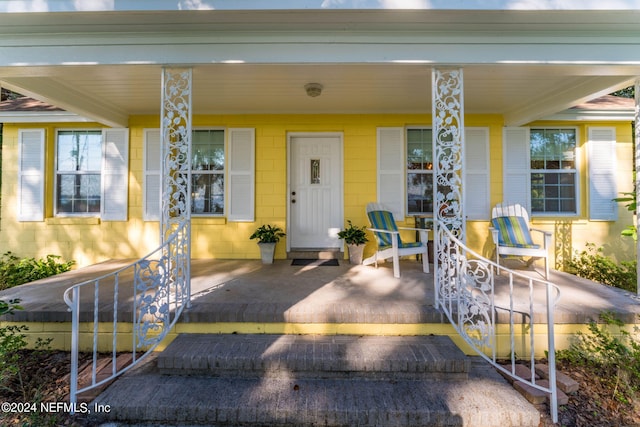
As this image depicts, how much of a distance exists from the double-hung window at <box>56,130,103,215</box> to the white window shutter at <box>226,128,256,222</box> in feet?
7.52

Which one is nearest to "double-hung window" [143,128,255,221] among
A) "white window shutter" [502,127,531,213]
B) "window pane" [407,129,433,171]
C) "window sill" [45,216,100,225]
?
"window sill" [45,216,100,225]

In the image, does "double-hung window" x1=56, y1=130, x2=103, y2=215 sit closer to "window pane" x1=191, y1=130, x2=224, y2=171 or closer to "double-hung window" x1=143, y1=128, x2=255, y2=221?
"double-hung window" x1=143, y1=128, x2=255, y2=221

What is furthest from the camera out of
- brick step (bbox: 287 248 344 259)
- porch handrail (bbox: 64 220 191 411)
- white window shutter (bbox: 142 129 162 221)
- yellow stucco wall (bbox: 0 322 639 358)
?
white window shutter (bbox: 142 129 162 221)

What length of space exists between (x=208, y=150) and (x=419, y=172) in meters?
3.60

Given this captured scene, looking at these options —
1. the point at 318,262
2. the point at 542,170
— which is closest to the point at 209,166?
the point at 318,262

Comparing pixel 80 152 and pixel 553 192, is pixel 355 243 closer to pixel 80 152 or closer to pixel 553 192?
pixel 553 192

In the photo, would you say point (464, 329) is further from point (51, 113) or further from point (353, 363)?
point (51, 113)

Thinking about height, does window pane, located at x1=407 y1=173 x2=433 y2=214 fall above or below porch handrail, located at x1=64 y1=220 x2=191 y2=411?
above

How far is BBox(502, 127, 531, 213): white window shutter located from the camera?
477 centimetres

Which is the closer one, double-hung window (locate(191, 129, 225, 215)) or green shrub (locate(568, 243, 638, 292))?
green shrub (locate(568, 243, 638, 292))

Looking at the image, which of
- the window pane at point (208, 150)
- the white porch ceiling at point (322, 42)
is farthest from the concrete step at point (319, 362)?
the window pane at point (208, 150)

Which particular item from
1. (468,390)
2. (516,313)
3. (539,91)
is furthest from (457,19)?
(468,390)

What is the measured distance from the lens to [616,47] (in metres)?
2.68

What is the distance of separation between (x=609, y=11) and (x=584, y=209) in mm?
3346
